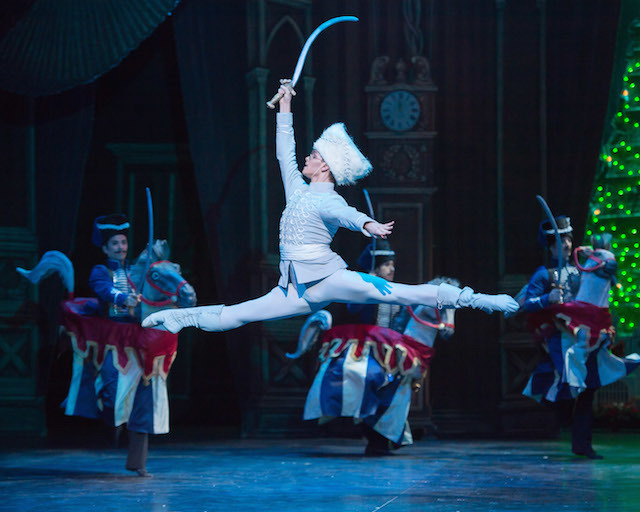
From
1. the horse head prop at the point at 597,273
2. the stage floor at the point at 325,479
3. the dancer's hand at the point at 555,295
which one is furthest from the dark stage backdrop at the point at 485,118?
the dancer's hand at the point at 555,295

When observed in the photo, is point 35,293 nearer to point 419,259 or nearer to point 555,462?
point 419,259

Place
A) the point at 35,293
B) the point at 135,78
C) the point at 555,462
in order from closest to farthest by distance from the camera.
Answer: the point at 555,462, the point at 35,293, the point at 135,78

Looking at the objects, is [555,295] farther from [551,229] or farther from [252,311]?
[252,311]

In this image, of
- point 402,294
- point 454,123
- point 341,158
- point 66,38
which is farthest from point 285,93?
point 454,123

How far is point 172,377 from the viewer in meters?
9.69

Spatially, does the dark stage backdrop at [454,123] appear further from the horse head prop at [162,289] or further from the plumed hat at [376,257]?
the horse head prop at [162,289]

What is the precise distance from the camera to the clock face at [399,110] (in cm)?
899

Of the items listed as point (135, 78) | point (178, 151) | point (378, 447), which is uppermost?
point (135, 78)

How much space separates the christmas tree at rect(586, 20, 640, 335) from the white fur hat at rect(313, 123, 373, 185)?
197 inches

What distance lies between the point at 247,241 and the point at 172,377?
1587 millimetres

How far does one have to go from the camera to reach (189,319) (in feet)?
15.7

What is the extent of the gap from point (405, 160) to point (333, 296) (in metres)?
4.54

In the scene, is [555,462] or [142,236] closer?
[555,462]

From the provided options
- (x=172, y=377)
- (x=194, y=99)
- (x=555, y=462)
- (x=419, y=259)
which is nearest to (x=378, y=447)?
(x=555, y=462)
